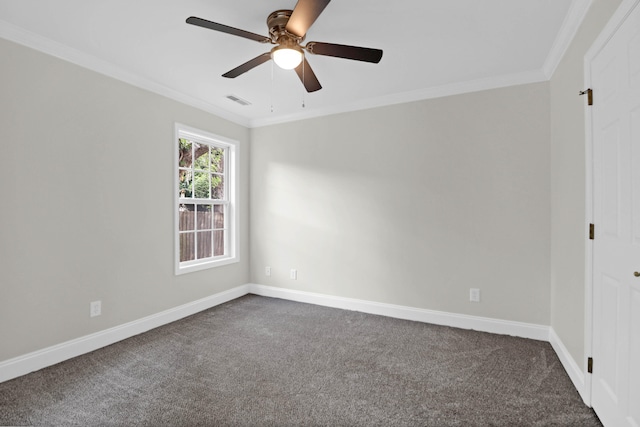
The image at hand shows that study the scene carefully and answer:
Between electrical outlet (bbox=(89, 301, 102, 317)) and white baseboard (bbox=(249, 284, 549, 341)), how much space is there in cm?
203

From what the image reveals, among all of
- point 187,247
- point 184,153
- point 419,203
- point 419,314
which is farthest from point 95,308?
point 419,203

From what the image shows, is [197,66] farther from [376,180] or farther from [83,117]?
[376,180]

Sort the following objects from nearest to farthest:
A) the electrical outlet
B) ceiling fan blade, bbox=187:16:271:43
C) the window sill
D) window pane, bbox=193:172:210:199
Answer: ceiling fan blade, bbox=187:16:271:43 < the electrical outlet < the window sill < window pane, bbox=193:172:210:199

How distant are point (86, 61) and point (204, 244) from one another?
2242mm

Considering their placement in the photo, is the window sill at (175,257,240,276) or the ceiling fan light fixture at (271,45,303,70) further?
the window sill at (175,257,240,276)

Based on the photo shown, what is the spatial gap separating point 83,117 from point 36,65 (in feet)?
1.46

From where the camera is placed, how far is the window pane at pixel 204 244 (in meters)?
4.00

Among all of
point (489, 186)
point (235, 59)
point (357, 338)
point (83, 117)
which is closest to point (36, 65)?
point (83, 117)

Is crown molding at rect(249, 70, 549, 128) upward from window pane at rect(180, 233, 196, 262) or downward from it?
upward

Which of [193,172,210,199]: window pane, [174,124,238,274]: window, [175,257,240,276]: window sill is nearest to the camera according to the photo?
[175,257,240,276]: window sill

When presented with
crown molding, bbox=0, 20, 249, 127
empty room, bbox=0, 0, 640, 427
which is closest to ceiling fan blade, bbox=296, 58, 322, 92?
empty room, bbox=0, 0, 640, 427

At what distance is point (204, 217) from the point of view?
160 inches

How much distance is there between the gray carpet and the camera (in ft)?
6.09

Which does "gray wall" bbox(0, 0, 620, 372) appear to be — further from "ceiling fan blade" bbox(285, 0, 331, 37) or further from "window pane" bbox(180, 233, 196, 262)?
Answer: "ceiling fan blade" bbox(285, 0, 331, 37)
